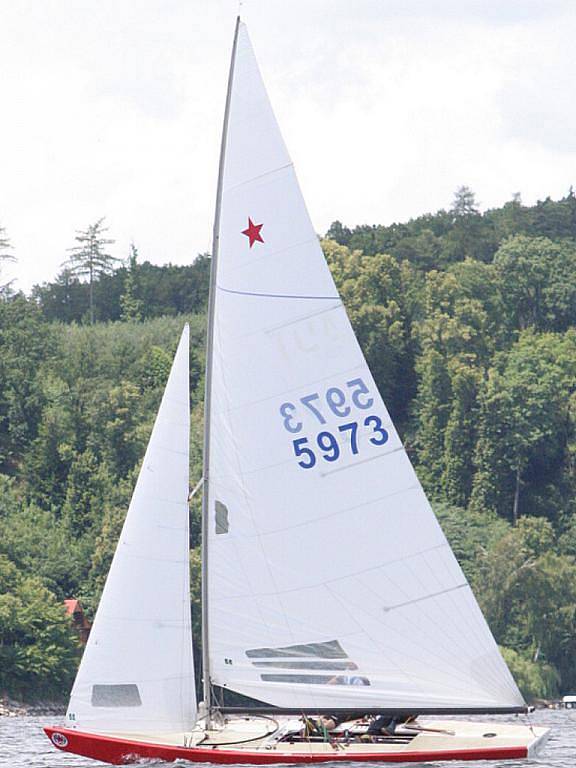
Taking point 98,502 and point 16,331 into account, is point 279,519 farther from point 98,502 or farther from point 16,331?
point 16,331

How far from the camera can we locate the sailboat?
30438mm

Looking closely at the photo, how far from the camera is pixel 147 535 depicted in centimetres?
3106

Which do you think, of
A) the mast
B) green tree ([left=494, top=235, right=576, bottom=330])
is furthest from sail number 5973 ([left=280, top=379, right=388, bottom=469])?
Result: green tree ([left=494, top=235, right=576, bottom=330])

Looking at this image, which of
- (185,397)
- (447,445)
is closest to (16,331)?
(447,445)

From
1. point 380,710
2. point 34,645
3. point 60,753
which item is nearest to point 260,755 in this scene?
point 380,710

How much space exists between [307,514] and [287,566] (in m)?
0.93

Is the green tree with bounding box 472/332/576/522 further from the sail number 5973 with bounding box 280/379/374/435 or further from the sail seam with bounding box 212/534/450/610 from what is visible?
the sail number 5973 with bounding box 280/379/374/435

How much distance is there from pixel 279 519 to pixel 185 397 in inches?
106

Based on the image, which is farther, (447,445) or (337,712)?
(447,445)

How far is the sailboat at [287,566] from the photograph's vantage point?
30438mm

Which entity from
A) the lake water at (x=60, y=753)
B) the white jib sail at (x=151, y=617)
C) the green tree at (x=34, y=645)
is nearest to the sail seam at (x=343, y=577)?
the white jib sail at (x=151, y=617)

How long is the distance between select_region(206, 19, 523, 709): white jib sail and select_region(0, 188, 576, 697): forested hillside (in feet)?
151

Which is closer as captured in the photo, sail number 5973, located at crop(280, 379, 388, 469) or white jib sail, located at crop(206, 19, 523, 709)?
white jib sail, located at crop(206, 19, 523, 709)

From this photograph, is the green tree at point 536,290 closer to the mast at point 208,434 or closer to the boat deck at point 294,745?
the boat deck at point 294,745
